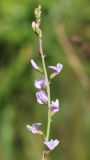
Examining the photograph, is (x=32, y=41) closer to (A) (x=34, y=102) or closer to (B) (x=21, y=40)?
(B) (x=21, y=40)

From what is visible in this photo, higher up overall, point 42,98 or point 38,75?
point 42,98

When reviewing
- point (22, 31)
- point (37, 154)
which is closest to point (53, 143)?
point (22, 31)

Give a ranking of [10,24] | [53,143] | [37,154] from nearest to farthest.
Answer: [53,143] → [10,24] → [37,154]

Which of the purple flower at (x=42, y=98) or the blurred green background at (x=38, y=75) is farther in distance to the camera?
the blurred green background at (x=38, y=75)

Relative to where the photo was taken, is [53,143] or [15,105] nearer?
[53,143]

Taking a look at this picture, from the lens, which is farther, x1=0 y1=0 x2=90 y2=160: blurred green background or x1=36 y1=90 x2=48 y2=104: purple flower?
x1=0 y1=0 x2=90 y2=160: blurred green background

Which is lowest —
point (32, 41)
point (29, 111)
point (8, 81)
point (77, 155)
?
point (77, 155)

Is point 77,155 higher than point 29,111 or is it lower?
Result: lower

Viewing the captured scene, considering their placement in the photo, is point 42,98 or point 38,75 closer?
point 42,98
